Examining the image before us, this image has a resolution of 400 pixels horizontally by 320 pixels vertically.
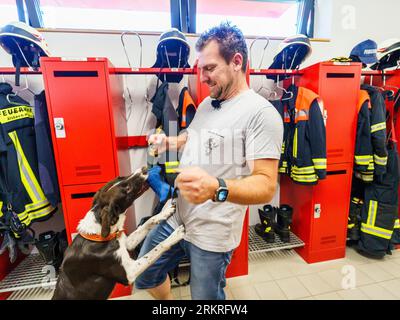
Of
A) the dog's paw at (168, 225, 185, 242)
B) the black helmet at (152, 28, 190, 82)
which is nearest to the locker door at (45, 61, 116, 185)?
the black helmet at (152, 28, 190, 82)

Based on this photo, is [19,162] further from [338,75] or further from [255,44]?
[338,75]

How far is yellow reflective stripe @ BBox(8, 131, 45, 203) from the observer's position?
1470 mm

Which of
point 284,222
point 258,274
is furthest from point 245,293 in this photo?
point 284,222

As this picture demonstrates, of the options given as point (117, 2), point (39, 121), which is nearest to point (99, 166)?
point (39, 121)

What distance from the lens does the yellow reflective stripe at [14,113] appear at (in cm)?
143

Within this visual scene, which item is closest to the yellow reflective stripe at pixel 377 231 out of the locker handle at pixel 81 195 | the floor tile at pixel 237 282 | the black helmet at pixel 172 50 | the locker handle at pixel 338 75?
the floor tile at pixel 237 282

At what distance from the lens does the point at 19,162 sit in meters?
1.48

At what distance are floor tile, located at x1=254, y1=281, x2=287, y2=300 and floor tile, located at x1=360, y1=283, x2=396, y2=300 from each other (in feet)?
2.24

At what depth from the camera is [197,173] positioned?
691 millimetres

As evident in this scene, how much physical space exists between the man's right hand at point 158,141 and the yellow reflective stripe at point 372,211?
213 cm

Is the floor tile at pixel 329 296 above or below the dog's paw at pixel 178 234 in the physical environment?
below

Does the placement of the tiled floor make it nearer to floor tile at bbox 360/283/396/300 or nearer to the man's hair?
floor tile at bbox 360/283/396/300

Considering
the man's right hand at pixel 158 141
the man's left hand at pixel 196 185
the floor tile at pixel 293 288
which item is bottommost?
the floor tile at pixel 293 288

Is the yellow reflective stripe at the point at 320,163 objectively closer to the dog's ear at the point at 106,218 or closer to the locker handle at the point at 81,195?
the dog's ear at the point at 106,218
